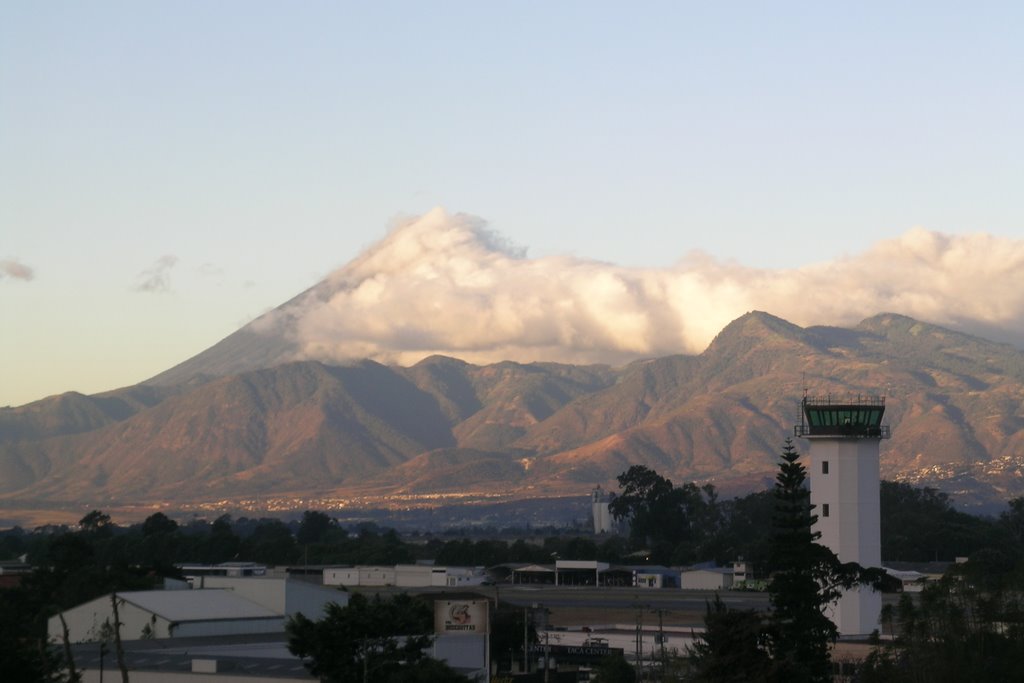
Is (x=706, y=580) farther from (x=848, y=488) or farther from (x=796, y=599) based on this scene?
(x=796, y=599)

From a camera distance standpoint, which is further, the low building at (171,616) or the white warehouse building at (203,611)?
the white warehouse building at (203,611)

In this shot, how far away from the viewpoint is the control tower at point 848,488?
9212 centimetres

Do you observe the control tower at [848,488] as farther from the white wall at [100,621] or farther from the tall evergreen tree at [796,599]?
the white wall at [100,621]

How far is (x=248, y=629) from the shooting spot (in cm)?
10031

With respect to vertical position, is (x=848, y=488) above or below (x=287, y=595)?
above

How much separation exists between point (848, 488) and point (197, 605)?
37.5m

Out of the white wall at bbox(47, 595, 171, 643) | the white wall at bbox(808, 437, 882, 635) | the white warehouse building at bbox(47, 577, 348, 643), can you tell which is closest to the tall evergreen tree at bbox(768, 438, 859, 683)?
the white wall at bbox(808, 437, 882, 635)

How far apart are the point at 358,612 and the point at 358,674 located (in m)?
2.41

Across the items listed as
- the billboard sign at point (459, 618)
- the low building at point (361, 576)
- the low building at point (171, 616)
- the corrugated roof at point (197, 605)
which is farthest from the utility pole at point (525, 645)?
the low building at point (361, 576)

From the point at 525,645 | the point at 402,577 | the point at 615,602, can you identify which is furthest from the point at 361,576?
the point at 525,645

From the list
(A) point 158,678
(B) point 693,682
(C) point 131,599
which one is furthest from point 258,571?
(B) point 693,682

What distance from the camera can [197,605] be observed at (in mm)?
102500

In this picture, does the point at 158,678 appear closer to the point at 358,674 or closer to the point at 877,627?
the point at 358,674

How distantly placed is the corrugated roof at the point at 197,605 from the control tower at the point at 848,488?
32.0 metres
